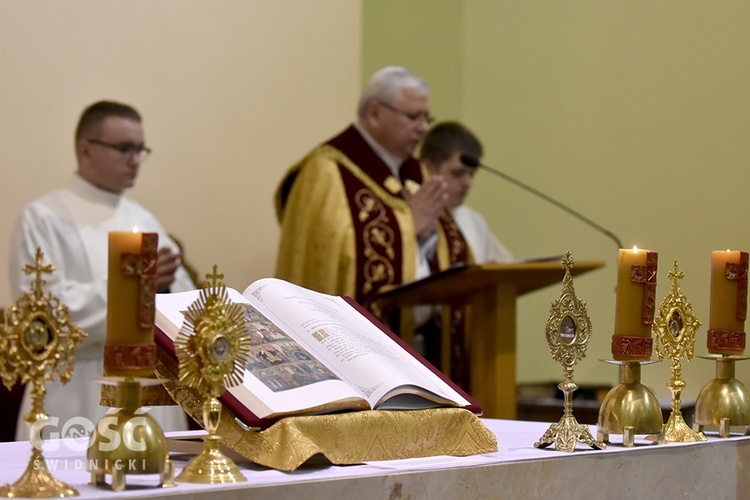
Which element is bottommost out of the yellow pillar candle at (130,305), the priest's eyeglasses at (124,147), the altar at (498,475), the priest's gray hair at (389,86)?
the altar at (498,475)

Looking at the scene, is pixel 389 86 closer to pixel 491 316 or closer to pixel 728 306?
pixel 491 316

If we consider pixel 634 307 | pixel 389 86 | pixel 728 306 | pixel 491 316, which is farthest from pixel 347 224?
pixel 634 307

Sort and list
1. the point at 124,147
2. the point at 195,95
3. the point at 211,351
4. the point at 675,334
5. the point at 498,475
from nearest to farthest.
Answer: the point at 211,351 → the point at 498,475 → the point at 675,334 → the point at 124,147 → the point at 195,95

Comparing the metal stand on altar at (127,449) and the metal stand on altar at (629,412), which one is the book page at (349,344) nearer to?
the metal stand on altar at (629,412)

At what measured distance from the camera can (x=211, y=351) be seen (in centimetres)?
156

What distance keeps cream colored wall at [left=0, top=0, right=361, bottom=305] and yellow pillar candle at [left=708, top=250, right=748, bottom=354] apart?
13.2 ft

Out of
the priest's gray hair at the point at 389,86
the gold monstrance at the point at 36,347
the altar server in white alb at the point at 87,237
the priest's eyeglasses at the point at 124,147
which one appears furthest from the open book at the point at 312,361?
the priest's gray hair at the point at 389,86

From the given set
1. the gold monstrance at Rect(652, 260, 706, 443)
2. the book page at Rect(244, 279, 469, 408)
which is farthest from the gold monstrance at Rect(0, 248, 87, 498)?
the gold monstrance at Rect(652, 260, 706, 443)

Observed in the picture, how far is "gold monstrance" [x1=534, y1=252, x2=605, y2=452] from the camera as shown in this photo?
6.59 feet

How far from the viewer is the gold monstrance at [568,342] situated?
201cm

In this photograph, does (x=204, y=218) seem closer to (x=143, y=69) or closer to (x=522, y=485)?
(x=143, y=69)

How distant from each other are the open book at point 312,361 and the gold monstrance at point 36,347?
219 millimetres

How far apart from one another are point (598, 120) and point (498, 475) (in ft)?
17.6

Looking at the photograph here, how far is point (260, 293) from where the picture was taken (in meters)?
2.11
